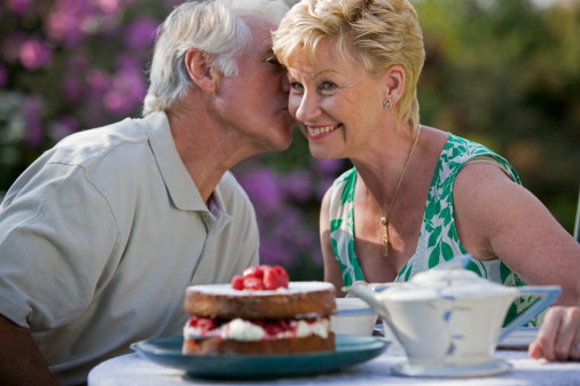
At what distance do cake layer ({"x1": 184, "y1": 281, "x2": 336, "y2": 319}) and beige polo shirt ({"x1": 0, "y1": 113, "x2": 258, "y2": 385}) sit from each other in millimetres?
851

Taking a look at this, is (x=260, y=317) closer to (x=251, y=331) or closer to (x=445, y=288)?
(x=251, y=331)

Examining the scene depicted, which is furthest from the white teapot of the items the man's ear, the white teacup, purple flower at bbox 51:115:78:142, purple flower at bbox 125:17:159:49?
purple flower at bbox 125:17:159:49

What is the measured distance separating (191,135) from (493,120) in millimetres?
9483

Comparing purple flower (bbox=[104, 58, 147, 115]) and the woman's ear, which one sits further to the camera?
purple flower (bbox=[104, 58, 147, 115])

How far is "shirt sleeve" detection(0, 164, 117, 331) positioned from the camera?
263cm

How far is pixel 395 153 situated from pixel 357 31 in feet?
1.46

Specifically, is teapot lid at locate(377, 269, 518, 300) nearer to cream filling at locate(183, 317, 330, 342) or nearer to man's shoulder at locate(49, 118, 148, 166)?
cream filling at locate(183, 317, 330, 342)

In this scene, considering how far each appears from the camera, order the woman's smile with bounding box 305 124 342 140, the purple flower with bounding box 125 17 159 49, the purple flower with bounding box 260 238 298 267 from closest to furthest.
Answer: the woman's smile with bounding box 305 124 342 140 → the purple flower with bounding box 125 17 159 49 → the purple flower with bounding box 260 238 298 267

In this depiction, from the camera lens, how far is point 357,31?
3.01m

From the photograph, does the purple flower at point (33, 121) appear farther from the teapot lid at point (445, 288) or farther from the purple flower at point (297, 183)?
the teapot lid at point (445, 288)

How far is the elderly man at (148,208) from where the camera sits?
8.77ft

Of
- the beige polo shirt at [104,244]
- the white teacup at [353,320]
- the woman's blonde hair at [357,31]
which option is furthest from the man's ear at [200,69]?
the white teacup at [353,320]

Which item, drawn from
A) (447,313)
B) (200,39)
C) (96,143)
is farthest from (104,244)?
(447,313)

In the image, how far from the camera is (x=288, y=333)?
6.27 ft
